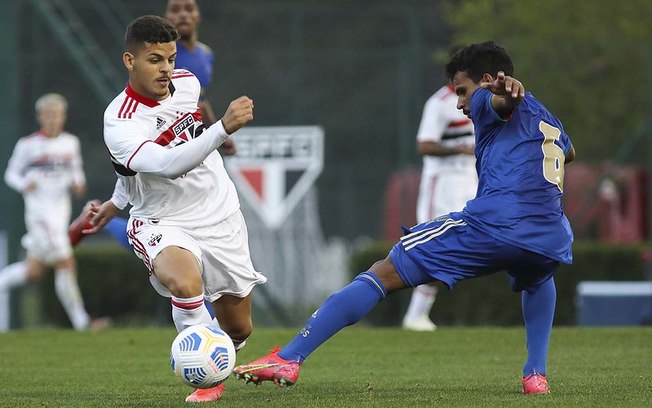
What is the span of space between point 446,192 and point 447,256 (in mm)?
5329

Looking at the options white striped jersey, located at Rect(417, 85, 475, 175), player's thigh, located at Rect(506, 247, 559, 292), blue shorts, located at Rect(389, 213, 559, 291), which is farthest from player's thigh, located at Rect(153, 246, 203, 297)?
white striped jersey, located at Rect(417, 85, 475, 175)

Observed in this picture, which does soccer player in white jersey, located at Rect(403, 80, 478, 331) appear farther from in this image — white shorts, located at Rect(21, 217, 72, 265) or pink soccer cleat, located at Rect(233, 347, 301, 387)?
pink soccer cleat, located at Rect(233, 347, 301, 387)

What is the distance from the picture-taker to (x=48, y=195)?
48.0ft

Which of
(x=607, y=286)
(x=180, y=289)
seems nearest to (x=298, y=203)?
(x=607, y=286)

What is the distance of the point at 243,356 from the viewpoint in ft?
30.7

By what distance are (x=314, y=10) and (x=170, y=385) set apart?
29.2 feet

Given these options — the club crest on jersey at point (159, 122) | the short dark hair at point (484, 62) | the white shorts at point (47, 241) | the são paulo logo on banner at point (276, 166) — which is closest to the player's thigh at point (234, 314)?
the club crest on jersey at point (159, 122)

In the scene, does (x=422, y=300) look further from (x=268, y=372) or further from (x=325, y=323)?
(x=268, y=372)

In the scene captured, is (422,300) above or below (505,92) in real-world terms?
below

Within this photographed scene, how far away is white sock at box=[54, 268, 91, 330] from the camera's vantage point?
13969 millimetres

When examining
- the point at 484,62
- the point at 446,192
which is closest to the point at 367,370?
the point at 484,62

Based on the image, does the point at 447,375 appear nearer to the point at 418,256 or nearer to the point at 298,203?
the point at 418,256

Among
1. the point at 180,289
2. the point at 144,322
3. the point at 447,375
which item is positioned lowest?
the point at 144,322

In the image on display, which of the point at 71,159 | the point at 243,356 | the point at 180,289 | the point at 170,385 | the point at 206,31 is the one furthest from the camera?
the point at 206,31
